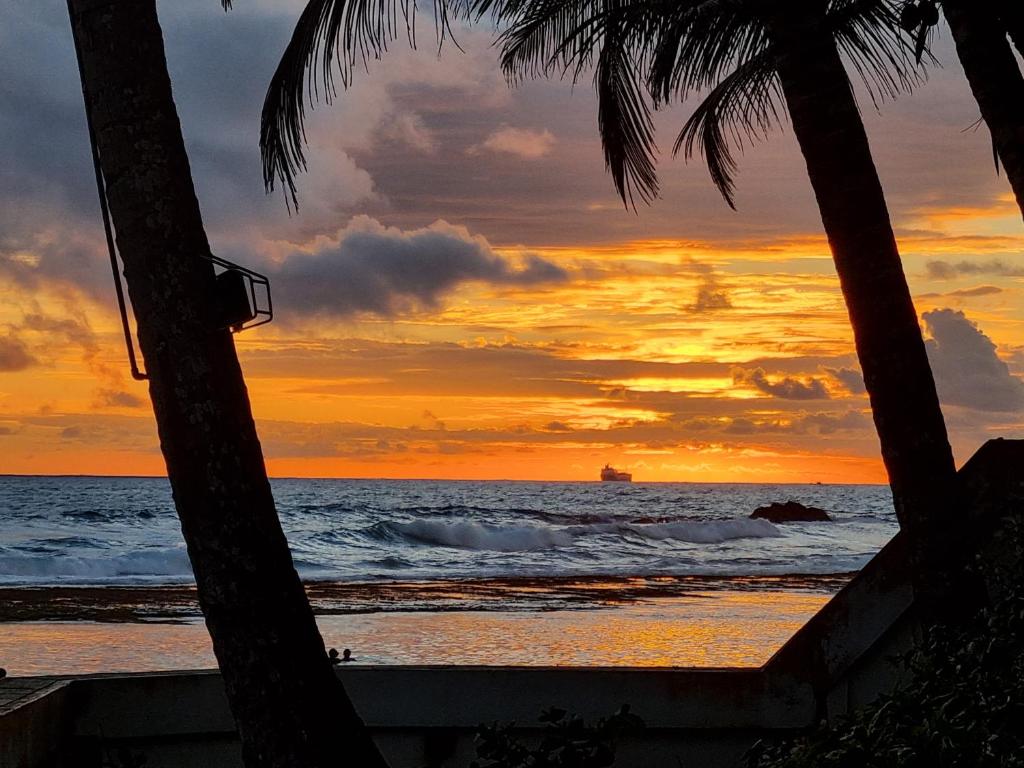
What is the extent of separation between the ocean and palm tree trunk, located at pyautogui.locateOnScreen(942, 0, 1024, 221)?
6086mm

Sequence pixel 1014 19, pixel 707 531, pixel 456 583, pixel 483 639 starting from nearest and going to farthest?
1. pixel 1014 19
2. pixel 483 639
3. pixel 456 583
4. pixel 707 531

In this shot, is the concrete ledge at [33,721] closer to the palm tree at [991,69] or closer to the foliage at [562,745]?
the foliage at [562,745]

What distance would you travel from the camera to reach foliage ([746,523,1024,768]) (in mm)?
2934

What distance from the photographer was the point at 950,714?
129 inches

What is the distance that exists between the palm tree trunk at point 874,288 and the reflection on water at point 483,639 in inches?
203

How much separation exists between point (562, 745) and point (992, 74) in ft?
11.2

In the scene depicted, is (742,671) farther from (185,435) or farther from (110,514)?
(110,514)

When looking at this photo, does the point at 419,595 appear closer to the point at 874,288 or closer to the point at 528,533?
the point at 874,288

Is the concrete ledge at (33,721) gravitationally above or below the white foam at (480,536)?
above

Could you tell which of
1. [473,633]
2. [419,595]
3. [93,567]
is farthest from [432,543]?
[473,633]

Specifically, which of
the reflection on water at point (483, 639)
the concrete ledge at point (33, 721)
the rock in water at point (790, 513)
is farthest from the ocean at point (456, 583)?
the concrete ledge at point (33, 721)

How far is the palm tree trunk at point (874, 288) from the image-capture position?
4.33 meters

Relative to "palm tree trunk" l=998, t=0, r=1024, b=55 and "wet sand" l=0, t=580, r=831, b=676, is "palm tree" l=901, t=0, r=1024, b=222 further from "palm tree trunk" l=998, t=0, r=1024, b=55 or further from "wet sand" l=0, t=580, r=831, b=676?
"wet sand" l=0, t=580, r=831, b=676

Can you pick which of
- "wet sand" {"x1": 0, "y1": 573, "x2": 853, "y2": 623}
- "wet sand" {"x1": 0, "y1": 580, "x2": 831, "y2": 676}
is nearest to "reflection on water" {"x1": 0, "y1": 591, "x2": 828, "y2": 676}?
"wet sand" {"x1": 0, "y1": 580, "x2": 831, "y2": 676}
